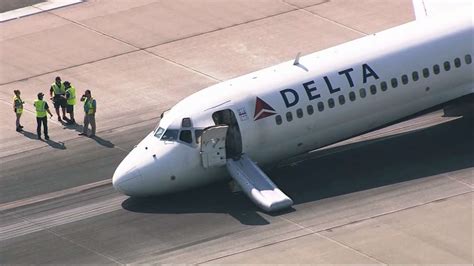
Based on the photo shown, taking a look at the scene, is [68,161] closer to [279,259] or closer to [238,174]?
[238,174]

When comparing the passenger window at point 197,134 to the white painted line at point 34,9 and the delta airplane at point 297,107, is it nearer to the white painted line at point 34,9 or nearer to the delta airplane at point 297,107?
the delta airplane at point 297,107

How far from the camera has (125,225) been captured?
4097 cm

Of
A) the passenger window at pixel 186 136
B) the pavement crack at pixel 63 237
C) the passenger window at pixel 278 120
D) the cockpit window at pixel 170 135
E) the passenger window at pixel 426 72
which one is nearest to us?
the pavement crack at pixel 63 237

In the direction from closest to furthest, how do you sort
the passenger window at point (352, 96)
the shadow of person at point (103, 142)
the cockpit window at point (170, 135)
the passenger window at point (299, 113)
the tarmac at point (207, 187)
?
the tarmac at point (207, 187) < the cockpit window at point (170, 135) < the passenger window at point (299, 113) < the passenger window at point (352, 96) < the shadow of person at point (103, 142)

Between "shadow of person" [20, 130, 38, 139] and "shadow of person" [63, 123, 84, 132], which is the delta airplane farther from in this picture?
"shadow of person" [20, 130, 38, 139]

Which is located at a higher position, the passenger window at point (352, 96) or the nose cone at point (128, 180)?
the passenger window at point (352, 96)

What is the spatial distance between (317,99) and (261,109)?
196cm

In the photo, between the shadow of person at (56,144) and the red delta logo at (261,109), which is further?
the shadow of person at (56,144)

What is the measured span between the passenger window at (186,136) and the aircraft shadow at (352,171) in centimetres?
194

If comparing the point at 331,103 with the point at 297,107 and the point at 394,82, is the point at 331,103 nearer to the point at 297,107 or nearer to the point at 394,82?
the point at 297,107

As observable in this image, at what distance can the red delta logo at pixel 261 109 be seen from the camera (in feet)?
139

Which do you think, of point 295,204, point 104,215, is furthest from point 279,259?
point 104,215

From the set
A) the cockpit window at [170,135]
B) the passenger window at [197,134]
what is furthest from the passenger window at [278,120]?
the cockpit window at [170,135]

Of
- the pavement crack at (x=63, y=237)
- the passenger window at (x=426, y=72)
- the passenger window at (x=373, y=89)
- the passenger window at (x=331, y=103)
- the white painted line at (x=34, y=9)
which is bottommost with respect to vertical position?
the pavement crack at (x=63, y=237)
